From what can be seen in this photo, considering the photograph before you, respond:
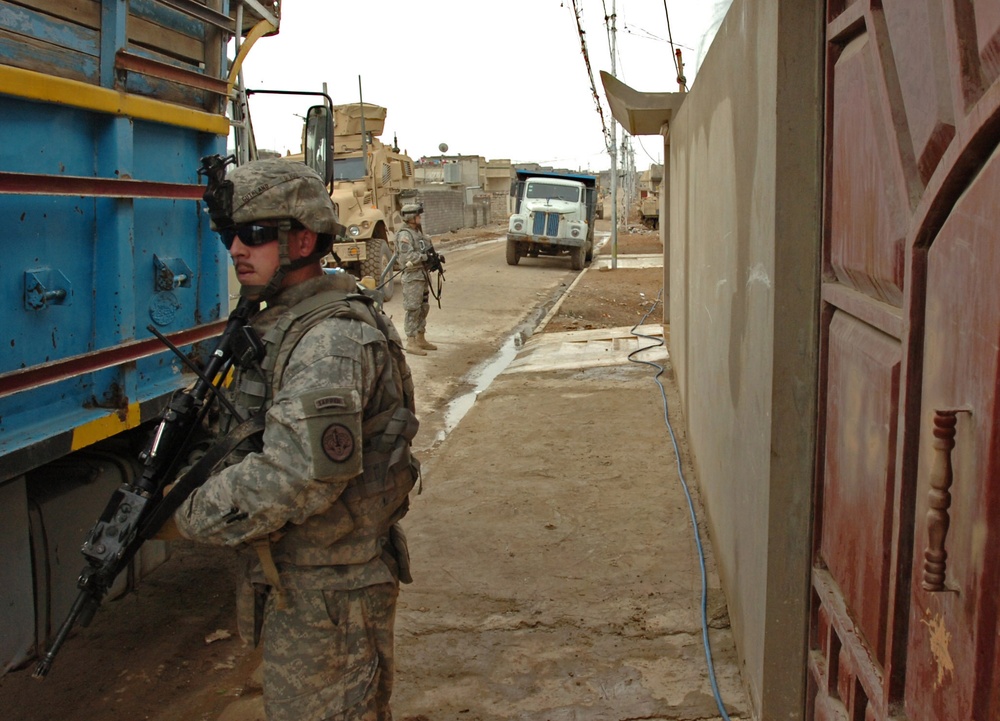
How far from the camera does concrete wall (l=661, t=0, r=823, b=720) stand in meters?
2.30

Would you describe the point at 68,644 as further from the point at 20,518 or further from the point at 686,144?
the point at 686,144

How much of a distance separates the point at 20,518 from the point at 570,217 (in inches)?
790

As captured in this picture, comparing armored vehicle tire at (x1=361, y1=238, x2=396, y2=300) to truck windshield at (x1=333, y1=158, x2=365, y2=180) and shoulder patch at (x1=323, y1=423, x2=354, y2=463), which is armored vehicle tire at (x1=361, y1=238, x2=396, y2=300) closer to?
truck windshield at (x1=333, y1=158, x2=365, y2=180)

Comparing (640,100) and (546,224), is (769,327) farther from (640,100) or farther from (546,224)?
(546,224)

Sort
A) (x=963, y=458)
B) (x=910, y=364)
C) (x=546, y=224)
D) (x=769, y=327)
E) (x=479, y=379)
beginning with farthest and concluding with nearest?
(x=546, y=224), (x=479, y=379), (x=769, y=327), (x=910, y=364), (x=963, y=458)

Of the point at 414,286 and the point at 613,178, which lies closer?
the point at 414,286

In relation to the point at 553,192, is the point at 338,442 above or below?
below

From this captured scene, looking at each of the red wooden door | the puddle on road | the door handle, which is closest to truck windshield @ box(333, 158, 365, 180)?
the puddle on road

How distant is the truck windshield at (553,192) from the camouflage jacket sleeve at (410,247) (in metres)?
12.4

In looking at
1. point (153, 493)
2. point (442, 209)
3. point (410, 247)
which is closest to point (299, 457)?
point (153, 493)

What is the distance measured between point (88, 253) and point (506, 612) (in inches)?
83.8

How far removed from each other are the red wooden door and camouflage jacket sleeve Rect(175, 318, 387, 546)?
1126 mm

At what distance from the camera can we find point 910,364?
4.91 ft

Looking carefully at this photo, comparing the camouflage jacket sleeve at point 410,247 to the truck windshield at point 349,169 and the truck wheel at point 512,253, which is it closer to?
the truck windshield at point 349,169
